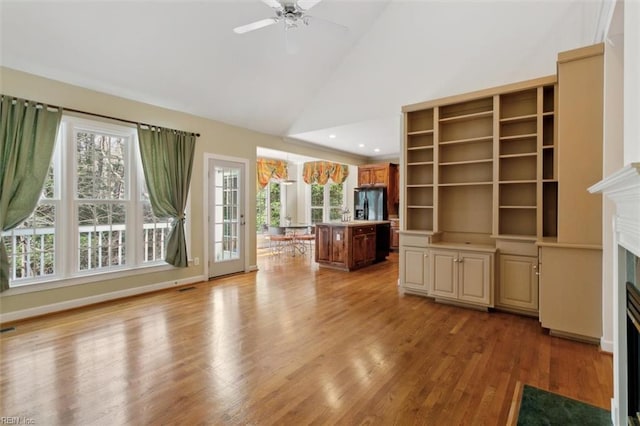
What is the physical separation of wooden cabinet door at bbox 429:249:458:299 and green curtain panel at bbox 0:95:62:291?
4.87m

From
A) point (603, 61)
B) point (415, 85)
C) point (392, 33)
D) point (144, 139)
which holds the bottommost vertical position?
point (144, 139)

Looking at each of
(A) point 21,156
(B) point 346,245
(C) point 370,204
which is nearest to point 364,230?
(B) point 346,245

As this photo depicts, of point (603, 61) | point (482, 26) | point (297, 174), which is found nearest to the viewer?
point (603, 61)

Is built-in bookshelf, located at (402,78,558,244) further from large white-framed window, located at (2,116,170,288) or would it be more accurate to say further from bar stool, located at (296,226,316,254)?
large white-framed window, located at (2,116,170,288)

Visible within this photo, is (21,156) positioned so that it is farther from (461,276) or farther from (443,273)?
(461,276)

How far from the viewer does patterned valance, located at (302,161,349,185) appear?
9727 millimetres

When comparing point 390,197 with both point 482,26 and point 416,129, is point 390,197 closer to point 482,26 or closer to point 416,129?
point 416,129

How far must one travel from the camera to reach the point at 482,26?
419 centimetres

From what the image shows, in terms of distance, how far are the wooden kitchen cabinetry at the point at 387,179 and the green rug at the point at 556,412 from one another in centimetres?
675

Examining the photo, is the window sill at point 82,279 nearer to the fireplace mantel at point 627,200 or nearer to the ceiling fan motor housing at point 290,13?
the ceiling fan motor housing at point 290,13

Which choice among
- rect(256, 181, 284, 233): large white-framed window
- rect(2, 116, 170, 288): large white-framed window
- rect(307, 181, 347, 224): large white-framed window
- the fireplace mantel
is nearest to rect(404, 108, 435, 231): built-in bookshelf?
the fireplace mantel

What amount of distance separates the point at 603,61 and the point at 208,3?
4049mm

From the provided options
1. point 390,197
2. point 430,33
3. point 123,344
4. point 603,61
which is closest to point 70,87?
point 123,344

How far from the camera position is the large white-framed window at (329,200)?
10.2 meters
